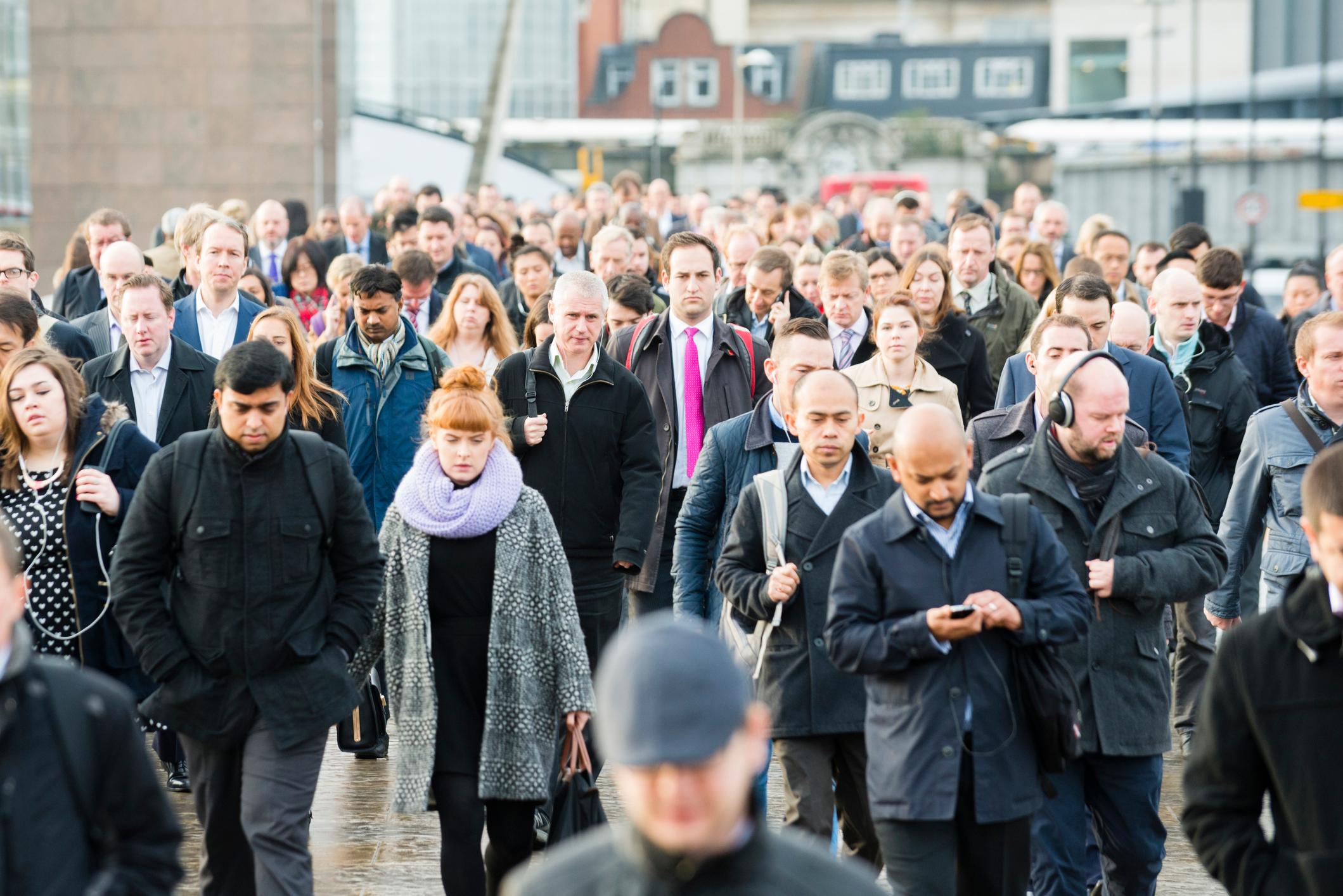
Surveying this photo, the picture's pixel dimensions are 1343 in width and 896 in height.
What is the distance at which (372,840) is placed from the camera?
7.11 m

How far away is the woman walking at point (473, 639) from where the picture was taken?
5746 millimetres

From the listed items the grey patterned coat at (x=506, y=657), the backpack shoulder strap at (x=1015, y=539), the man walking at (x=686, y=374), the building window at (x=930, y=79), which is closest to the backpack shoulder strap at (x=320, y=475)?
the grey patterned coat at (x=506, y=657)

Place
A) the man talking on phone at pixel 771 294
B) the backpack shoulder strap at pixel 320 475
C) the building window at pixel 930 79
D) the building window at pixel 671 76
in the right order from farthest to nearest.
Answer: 1. the building window at pixel 671 76
2. the building window at pixel 930 79
3. the man talking on phone at pixel 771 294
4. the backpack shoulder strap at pixel 320 475

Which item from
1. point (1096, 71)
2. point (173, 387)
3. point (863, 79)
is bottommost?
point (173, 387)

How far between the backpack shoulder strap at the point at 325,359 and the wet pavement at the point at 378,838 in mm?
1788

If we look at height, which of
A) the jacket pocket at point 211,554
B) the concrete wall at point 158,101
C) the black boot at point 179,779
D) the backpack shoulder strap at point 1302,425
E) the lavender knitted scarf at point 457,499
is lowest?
the black boot at point 179,779

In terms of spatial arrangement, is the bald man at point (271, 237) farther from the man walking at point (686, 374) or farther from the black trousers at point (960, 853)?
the black trousers at point (960, 853)

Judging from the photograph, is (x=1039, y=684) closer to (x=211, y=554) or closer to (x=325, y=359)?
(x=211, y=554)

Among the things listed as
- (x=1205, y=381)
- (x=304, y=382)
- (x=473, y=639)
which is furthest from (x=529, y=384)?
(x=1205, y=381)

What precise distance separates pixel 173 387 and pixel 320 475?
2397 mm

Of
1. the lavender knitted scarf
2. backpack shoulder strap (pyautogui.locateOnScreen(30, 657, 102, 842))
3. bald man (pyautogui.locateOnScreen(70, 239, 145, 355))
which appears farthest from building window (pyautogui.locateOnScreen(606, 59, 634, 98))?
backpack shoulder strap (pyautogui.locateOnScreen(30, 657, 102, 842))

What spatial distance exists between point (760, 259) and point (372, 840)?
464cm

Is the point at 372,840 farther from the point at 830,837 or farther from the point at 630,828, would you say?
the point at 630,828

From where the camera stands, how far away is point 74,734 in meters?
3.61
